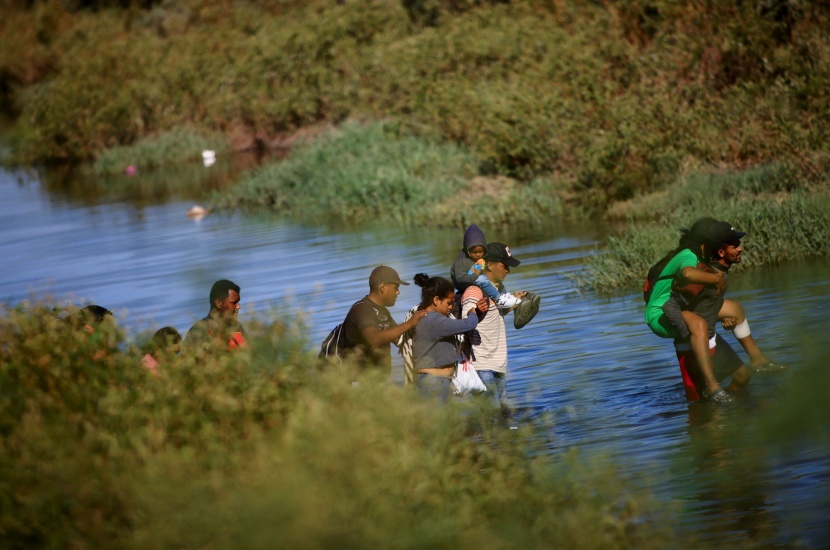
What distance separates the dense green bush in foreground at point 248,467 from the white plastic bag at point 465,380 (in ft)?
8.94

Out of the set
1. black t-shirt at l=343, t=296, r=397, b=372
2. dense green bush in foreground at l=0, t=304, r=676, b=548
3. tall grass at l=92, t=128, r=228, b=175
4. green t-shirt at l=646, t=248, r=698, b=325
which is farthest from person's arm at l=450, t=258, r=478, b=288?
tall grass at l=92, t=128, r=228, b=175

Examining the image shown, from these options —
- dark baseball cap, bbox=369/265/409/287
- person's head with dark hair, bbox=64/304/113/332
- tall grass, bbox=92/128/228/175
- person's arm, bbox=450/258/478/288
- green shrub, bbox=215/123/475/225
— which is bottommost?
person's arm, bbox=450/258/478/288

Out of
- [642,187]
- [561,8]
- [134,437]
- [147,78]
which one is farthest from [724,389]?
[147,78]

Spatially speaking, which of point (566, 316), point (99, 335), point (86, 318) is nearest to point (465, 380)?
point (86, 318)

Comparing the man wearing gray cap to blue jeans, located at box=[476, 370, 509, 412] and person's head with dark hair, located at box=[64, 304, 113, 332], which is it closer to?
blue jeans, located at box=[476, 370, 509, 412]

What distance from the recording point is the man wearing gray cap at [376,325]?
31.8ft

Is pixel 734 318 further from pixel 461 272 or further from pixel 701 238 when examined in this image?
pixel 461 272

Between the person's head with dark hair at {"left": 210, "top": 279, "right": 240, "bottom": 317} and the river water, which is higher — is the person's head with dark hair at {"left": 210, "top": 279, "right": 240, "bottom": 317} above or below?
above

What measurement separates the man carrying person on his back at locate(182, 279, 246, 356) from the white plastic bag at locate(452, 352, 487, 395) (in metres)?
1.75

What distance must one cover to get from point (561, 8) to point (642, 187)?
12817 millimetres

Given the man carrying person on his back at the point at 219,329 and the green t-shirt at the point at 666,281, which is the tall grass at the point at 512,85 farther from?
the man carrying person on his back at the point at 219,329

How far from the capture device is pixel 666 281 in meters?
9.99

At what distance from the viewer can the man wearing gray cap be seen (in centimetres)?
970

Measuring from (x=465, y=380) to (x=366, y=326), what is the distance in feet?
3.25
